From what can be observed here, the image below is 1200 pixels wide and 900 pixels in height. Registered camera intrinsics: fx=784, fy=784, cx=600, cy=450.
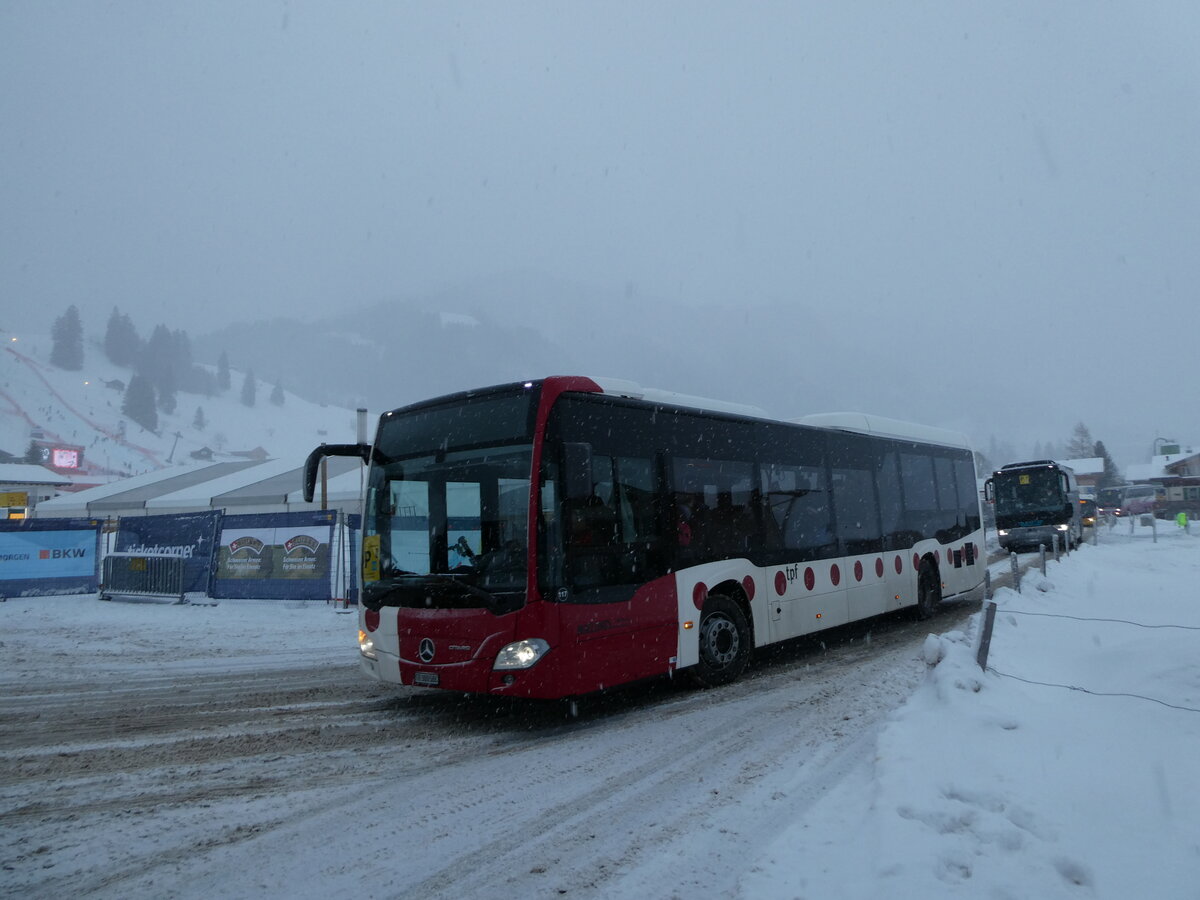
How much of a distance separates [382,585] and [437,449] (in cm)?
135

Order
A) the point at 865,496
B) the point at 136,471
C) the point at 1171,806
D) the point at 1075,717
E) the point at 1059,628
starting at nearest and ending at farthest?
the point at 1171,806 < the point at 1075,717 < the point at 1059,628 < the point at 865,496 < the point at 136,471

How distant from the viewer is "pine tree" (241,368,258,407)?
172250 mm

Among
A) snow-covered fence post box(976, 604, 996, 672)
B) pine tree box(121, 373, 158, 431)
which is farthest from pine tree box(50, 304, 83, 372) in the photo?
snow-covered fence post box(976, 604, 996, 672)

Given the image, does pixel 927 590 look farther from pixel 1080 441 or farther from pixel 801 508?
pixel 1080 441

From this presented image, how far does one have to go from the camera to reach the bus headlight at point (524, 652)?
6352mm

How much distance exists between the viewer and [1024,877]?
3.35 meters

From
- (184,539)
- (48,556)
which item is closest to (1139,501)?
(184,539)

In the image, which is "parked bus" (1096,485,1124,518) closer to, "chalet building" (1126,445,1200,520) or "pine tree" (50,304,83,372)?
"chalet building" (1126,445,1200,520)

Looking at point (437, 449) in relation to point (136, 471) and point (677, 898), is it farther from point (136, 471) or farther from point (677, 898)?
point (136, 471)

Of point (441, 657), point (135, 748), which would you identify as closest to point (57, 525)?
point (135, 748)

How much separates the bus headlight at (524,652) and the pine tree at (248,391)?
18194 centimetres

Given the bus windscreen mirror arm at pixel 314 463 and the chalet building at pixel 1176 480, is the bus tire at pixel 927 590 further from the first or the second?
the chalet building at pixel 1176 480

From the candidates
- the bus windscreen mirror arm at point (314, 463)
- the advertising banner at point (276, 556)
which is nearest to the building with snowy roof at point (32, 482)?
the advertising banner at point (276, 556)

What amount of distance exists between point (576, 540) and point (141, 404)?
161 metres
